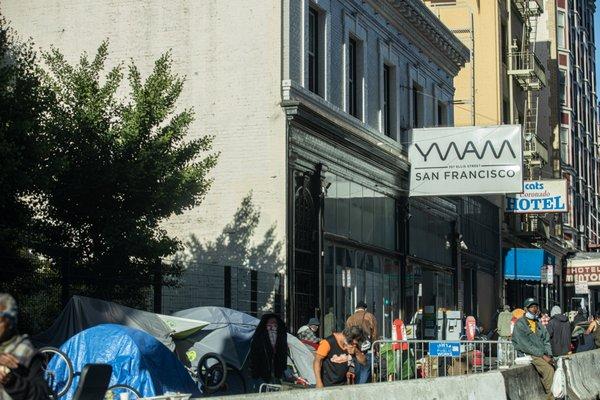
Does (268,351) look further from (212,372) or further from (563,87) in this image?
(563,87)

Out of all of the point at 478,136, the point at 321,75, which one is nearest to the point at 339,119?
the point at 321,75

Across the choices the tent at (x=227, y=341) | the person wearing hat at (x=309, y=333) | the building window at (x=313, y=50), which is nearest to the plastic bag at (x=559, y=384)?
the tent at (x=227, y=341)

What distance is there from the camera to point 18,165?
1828cm

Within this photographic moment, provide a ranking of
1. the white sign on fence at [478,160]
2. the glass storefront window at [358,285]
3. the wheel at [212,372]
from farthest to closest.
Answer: the white sign on fence at [478,160], the glass storefront window at [358,285], the wheel at [212,372]

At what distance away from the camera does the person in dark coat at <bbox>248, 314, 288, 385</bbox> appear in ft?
60.3

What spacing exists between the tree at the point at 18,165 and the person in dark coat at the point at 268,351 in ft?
13.2

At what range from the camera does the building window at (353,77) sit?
30250 millimetres

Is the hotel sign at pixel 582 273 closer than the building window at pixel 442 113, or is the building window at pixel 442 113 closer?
the building window at pixel 442 113

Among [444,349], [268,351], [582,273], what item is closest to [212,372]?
[268,351]

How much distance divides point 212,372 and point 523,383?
16.0ft

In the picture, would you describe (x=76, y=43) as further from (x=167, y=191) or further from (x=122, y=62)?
(x=167, y=191)

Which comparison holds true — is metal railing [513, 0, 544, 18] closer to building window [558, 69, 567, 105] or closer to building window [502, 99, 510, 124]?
building window [502, 99, 510, 124]

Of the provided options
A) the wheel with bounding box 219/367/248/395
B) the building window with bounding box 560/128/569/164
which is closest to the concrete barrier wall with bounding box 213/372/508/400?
the wheel with bounding box 219/367/248/395

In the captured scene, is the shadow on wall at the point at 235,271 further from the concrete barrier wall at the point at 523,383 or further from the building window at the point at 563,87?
the building window at the point at 563,87
